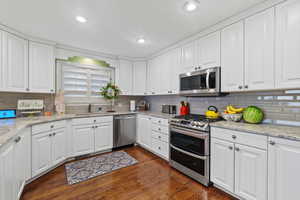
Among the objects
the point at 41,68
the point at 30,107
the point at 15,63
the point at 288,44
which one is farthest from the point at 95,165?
the point at 288,44

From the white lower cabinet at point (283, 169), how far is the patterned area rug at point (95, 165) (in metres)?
2.12

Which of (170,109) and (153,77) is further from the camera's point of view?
(153,77)

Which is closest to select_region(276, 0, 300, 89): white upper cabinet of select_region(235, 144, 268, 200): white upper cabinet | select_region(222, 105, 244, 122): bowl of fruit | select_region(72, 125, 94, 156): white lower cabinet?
select_region(222, 105, 244, 122): bowl of fruit

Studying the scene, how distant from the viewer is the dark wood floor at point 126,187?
5.67 feet

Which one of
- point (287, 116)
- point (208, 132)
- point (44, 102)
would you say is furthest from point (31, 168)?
point (287, 116)

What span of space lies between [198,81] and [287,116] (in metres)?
1.28

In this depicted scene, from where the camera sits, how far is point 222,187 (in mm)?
1785

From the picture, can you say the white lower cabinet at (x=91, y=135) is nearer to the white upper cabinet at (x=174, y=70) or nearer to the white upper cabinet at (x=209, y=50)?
the white upper cabinet at (x=174, y=70)

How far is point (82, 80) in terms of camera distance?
11.1 ft

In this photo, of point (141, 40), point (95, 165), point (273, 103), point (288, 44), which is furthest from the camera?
point (141, 40)

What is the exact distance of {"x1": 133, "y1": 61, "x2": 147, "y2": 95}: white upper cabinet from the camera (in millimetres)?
3846

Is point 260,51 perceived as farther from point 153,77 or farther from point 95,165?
point 95,165

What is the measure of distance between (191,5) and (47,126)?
288 centimetres

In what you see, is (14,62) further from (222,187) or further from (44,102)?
(222,187)
